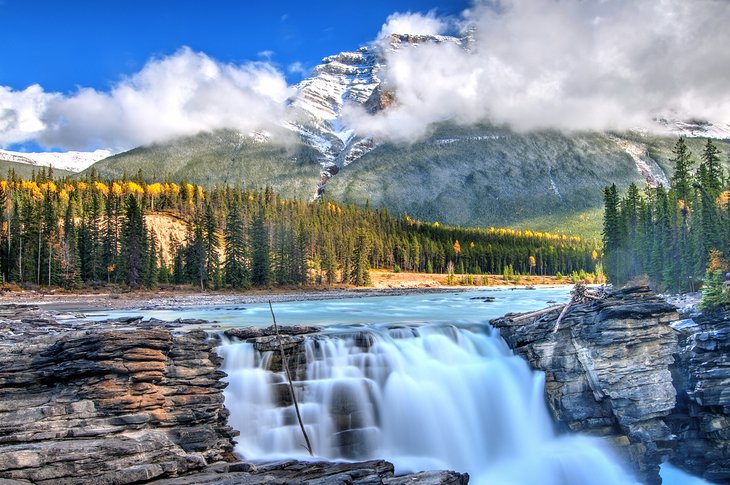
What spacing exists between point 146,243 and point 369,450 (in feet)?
259

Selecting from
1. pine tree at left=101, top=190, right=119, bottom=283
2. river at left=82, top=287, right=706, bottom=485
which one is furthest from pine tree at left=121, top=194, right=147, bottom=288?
river at left=82, top=287, right=706, bottom=485

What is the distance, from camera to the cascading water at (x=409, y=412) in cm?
1934

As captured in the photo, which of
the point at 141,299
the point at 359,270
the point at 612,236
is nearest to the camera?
the point at 141,299

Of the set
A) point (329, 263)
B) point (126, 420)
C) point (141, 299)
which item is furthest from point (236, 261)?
point (126, 420)

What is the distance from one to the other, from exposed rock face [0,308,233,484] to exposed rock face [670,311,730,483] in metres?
20.2

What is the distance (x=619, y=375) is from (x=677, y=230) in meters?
45.2

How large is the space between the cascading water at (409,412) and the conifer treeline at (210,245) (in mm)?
70408

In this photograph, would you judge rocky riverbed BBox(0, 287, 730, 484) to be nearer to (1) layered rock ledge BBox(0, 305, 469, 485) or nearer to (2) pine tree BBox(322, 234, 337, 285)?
(1) layered rock ledge BBox(0, 305, 469, 485)

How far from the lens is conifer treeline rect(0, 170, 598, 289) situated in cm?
8292

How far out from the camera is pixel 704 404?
72.3ft

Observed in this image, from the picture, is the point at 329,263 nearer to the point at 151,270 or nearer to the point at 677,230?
the point at 151,270

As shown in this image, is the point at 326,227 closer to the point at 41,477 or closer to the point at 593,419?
the point at 593,419

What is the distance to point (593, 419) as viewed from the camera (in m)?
22.2

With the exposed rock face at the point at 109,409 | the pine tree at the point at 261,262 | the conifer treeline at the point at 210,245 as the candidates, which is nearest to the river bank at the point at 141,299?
the pine tree at the point at 261,262
